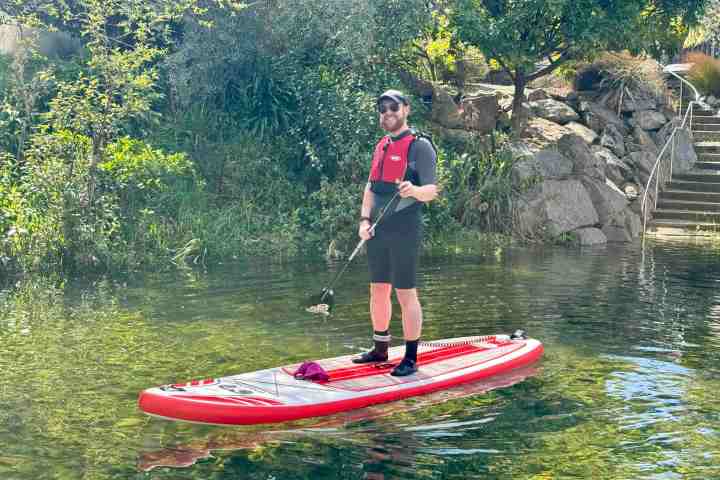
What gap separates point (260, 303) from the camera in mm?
10109

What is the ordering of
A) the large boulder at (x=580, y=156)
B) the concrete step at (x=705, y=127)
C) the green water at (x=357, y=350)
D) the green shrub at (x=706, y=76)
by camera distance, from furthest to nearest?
the green shrub at (x=706, y=76) → the concrete step at (x=705, y=127) → the large boulder at (x=580, y=156) → the green water at (x=357, y=350)

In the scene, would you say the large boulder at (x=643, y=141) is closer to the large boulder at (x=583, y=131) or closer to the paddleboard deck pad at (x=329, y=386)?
the large boulder at (x=583, y=131)

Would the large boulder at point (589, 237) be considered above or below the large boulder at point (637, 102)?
below

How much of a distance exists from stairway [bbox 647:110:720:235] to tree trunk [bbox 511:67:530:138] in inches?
118

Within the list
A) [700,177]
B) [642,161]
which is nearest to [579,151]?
[642,161]

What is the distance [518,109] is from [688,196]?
370cm

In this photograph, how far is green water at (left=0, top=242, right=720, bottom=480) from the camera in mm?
5070

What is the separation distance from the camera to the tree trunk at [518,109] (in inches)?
704

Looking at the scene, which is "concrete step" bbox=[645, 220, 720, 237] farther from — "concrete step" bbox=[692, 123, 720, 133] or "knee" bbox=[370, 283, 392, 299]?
"knee" bbox=[370, 283, 392, 299]

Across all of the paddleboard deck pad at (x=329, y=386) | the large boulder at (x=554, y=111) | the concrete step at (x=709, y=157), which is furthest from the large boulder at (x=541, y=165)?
the paddleboard deck pad at (x=329, y=386)

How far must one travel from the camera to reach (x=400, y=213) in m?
6.61

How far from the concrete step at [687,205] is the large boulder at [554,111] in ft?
8.10

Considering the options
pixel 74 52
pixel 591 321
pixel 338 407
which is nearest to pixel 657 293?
pixel 591 321

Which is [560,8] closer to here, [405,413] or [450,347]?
[450,347]
